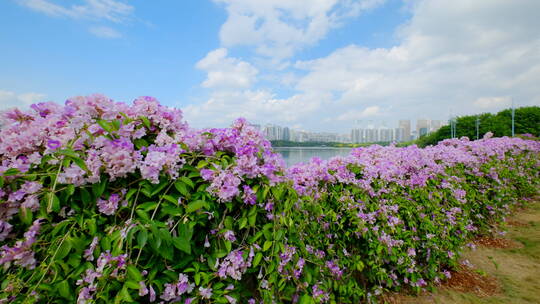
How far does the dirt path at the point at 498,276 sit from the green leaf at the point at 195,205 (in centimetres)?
270

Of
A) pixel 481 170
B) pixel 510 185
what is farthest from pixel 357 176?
pixel 510 185

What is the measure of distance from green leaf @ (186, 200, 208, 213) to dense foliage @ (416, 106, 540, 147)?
30.4 metres

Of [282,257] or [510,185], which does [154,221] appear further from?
[510,185]

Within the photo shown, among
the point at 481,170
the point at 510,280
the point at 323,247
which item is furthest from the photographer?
the point at 481,170

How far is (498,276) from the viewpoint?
3.62m

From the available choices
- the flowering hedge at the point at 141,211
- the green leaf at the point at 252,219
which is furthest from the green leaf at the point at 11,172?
the green leaf at the point at 252,219

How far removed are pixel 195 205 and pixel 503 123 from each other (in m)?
34.7

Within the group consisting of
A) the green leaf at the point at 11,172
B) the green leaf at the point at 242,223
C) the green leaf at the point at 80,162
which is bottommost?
the green leaf at the point at 242,223

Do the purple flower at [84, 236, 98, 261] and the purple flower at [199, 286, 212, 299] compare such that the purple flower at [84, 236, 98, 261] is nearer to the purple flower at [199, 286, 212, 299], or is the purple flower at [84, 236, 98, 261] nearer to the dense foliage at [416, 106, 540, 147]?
the purple flower at [199, 286, 212, 299]

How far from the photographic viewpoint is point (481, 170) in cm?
489

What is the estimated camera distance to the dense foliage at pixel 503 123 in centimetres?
2434

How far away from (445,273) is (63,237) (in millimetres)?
3888

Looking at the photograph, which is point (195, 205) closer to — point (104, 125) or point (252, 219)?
point (252, 219)

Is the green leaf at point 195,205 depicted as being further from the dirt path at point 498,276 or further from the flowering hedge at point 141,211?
the dirt path at point 498,276
